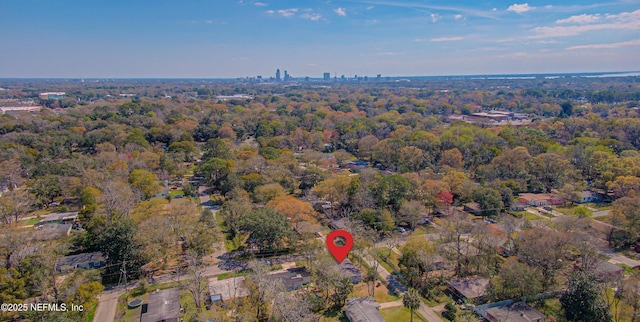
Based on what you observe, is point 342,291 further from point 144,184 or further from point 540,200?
point 540,200

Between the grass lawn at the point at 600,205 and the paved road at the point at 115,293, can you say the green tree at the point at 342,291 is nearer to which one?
the paved road at the point at 115,293

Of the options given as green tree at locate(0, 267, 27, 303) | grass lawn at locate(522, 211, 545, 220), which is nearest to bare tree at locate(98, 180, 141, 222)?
green tree at locate(0, 267, 27, 303)

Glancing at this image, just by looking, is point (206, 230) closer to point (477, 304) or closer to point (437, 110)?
point (477, 304)

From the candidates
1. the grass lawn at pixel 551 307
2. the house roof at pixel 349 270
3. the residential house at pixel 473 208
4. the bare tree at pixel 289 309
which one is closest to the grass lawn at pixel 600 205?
the residential house at pixel 473 208

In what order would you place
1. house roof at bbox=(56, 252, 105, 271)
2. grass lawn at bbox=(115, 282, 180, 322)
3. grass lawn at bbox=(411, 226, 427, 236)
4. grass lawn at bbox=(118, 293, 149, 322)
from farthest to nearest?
1. grass lawn at bbox=(411, 226, 427, 236)
2. house roof at bbox=(56, 252, 105, 271)
3. grass lawn at bbox=(115, 282, 180, 322)
4. grass lawn at bbox=(118, 293, 149, 322)

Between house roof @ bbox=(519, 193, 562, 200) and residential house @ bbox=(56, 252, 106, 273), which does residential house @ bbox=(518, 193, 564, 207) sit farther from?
residential house @ bbox=(56, 252, 106, 273)

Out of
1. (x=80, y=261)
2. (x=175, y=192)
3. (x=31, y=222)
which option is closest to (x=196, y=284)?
(x=80, y=261)
